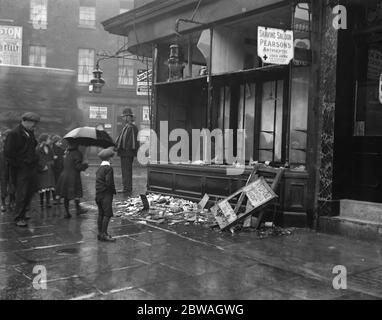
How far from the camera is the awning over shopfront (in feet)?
29.5

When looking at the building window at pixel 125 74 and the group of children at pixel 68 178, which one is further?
the building window at pixel 125 74

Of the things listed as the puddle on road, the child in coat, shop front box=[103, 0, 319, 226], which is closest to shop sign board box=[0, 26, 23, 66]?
shop front box=[103, 0, 319, 226]

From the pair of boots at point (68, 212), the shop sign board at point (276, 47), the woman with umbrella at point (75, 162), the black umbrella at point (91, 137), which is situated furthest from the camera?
the pair of boots at point (68, 212)

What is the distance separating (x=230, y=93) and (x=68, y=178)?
411 centimetres

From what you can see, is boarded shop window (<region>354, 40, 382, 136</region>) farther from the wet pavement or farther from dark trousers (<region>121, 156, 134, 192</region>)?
dark trousers (<region>121, 156, 134, 192</region>)

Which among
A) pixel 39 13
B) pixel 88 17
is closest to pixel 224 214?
pixel 88 17

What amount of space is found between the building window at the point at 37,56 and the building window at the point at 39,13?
57.8 inches

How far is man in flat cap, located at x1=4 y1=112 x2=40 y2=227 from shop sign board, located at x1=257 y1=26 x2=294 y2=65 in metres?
4.06

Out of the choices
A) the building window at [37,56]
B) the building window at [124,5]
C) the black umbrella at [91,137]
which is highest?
the building window at [124,5]

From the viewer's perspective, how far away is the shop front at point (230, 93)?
314 inches

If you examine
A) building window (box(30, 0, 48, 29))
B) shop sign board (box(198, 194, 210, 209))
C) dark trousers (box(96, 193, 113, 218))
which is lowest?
shop sign board (box(198, 194, 210, 209))

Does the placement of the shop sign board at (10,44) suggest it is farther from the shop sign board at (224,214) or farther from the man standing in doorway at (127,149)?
the shop sign board at (224,214)

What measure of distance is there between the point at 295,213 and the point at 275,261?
7.42 ft

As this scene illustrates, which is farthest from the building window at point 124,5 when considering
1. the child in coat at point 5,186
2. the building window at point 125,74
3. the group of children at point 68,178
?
the child in coat at point 5,186
